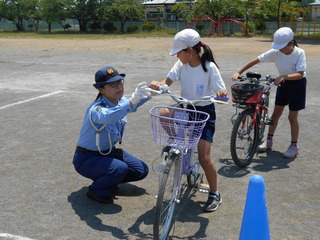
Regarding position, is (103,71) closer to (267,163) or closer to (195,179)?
(195,179)

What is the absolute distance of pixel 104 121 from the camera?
369 centimetres

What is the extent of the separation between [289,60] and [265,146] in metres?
1.25

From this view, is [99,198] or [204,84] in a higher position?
[204,84]

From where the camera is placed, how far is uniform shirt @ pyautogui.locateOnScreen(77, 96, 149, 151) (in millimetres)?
3633

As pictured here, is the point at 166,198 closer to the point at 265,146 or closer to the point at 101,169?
the point at 101,169

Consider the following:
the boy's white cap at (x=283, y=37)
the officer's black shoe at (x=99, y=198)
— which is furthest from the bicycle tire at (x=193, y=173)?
the boy's white cap at (x=283, y=37)

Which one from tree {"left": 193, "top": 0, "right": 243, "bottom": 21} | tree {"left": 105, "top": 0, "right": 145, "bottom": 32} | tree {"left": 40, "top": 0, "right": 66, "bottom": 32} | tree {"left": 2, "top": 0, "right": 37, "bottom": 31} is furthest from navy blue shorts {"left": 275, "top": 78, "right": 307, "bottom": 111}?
tree {"left": 2, "top": 0, "right": 37, "bottom": 31}

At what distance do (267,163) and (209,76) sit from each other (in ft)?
6.19

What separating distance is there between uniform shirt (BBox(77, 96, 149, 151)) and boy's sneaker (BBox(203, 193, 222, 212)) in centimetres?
109

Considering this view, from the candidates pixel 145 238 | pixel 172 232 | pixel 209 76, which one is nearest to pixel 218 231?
Result: pixel 172 232

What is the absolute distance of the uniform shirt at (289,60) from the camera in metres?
5.04

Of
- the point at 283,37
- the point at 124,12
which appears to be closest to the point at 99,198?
the point at 283,37

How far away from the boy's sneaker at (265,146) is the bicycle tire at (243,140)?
52cm

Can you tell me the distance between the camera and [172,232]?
354cm
